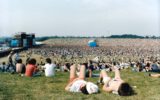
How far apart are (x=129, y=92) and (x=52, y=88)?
114 inches

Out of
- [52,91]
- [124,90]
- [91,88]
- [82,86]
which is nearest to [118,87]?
[124,90]

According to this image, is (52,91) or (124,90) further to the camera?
(52,91)

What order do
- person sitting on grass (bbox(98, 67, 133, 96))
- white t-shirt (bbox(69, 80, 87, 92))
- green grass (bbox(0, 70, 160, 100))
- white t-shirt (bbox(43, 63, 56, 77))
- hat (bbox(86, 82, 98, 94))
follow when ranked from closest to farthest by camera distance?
green grass (bbox(0, 70, 160, 100)), person sitting on grass (bbox(98, 67, 133, 96)), hat (bbox(86, 82, 98, 94)), white t-shirt (bbox(69, 80, 87, 92)), white t-shirt (bbox(43, 63, 56, 77))

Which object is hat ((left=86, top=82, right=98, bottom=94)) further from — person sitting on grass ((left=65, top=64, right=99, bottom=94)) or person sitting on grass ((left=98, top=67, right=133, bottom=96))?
person sitting on grass ((left=98, top=67, right=133, bottom=96))

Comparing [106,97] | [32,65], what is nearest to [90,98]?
[106,97]

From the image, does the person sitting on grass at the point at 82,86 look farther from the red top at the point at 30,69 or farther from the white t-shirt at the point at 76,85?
the red top at the point at 30,69

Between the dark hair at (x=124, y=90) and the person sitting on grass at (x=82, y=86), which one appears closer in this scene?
the dark hair at (x=124, y=90)

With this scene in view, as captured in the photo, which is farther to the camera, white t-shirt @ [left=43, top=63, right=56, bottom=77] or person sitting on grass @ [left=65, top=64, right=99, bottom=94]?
white t-shirt @ [left=43, top=63, right=56, bottom=77]

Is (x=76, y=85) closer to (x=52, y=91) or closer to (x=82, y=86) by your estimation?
(x=82, y=86)

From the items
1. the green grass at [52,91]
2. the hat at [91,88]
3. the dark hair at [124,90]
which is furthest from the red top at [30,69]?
the dark hair at [124,90]

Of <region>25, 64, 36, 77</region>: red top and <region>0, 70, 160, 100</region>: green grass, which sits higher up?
<region>25, 64, 36, 77</region>: red top

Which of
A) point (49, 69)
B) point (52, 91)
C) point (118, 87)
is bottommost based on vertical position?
point (52, 91)

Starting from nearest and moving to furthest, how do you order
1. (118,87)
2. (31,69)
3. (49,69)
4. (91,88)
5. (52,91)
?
(118,87) < (91,88) < (52,91) < (31,69) < (49,69)

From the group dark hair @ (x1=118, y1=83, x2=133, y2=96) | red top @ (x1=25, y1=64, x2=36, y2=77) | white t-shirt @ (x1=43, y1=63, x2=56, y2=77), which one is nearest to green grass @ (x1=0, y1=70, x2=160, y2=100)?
dark hair @ (x1=118, y1=83, x2=133, y2=96)
